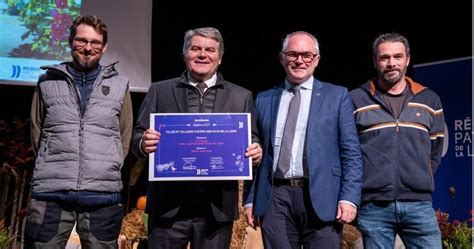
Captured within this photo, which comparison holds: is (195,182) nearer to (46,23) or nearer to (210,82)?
(210,82)

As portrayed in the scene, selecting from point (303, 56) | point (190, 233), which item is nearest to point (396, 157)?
point (303, 56)

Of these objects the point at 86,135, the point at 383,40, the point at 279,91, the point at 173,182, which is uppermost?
the point at 383,40

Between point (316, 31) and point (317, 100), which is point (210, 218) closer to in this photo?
point (317, 100)

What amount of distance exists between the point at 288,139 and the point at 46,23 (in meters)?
3.32

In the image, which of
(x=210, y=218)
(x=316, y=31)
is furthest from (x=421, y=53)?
(x=210, y=218)

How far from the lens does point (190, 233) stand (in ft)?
9.40

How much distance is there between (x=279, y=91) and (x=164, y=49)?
341 centimetres

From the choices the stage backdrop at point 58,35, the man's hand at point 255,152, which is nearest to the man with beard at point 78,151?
the man's hand at point 255,152

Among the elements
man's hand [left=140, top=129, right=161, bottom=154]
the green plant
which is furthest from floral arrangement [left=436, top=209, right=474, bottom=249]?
the green plant

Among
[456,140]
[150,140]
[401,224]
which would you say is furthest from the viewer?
[456,140]

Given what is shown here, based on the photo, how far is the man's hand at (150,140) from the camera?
9.12 feet

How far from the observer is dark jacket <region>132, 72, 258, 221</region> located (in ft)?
9.34

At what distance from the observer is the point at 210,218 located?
2850mm

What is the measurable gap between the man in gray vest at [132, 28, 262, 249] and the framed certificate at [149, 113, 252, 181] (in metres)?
0.05
